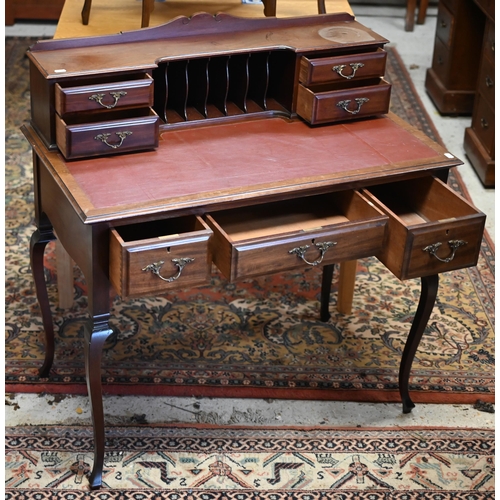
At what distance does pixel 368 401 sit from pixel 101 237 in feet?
3.91

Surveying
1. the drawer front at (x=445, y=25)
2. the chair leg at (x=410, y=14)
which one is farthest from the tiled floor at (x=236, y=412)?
the chair leg at (x=410, y=14)

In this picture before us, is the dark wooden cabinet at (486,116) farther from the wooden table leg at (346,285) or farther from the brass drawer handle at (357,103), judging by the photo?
the brass drawer handle at (357,103)

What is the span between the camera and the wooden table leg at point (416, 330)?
2756 mm

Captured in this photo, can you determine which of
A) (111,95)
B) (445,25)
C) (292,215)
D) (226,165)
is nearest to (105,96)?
(111,95)

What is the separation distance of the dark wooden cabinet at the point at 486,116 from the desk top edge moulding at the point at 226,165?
1.60 m

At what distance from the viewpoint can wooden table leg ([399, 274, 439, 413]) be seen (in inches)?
108

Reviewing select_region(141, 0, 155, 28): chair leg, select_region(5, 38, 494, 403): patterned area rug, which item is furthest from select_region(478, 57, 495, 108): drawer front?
select_region(141, 0, 155, 28): chair leg

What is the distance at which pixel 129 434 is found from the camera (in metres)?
2.85

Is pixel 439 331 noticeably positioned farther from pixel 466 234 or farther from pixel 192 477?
pixel 192 477

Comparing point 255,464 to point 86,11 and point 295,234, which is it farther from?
point 86,11

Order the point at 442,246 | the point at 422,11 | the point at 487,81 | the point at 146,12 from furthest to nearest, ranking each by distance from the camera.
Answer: the point at 422,11 → the point at 487,81 → the point at 146,12 → the point at 442,246

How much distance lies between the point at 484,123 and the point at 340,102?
6.40 feet

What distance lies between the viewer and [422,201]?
2.80 meters

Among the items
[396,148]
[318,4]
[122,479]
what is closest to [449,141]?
[318,4]
